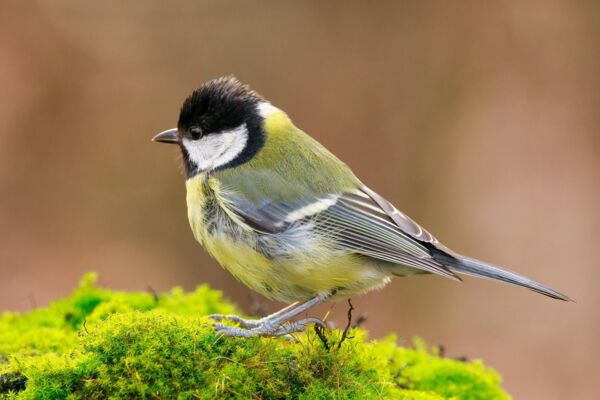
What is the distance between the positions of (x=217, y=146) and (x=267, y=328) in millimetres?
1163

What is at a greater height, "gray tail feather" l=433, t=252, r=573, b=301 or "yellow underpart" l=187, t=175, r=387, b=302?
"gray tail feather" l=433, t=252, r=573, b=301

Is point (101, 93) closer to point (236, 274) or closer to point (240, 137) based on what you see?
point (240, 137)

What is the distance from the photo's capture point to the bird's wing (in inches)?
132

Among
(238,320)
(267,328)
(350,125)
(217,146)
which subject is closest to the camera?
(267,328)

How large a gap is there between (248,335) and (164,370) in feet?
1.34

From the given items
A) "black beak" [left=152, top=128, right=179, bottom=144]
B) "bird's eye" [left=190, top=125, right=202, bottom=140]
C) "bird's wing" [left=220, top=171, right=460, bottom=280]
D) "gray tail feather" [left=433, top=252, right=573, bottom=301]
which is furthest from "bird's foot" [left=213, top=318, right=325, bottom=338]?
"black beak" [left=152, top=128, right=179, bottom=144]

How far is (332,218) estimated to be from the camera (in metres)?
3.44

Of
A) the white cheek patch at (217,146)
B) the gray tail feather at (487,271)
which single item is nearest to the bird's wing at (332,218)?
the gray tail feather at (487,271)

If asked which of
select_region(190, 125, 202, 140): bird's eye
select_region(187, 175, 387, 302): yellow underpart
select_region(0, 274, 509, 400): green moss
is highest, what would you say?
select_region(190, 125, 202, 140): bird's eye

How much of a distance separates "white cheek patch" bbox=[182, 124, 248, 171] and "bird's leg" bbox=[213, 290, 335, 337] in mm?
879

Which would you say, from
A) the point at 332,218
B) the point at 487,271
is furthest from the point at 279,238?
the point at 487,271

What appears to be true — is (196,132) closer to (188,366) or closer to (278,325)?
(278,325)

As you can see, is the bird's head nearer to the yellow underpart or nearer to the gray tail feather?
the yellow underpart

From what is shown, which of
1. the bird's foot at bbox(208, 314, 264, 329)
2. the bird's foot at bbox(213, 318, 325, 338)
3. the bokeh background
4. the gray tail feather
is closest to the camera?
the bird's foot at bbox(213, 318, 325, 338)
